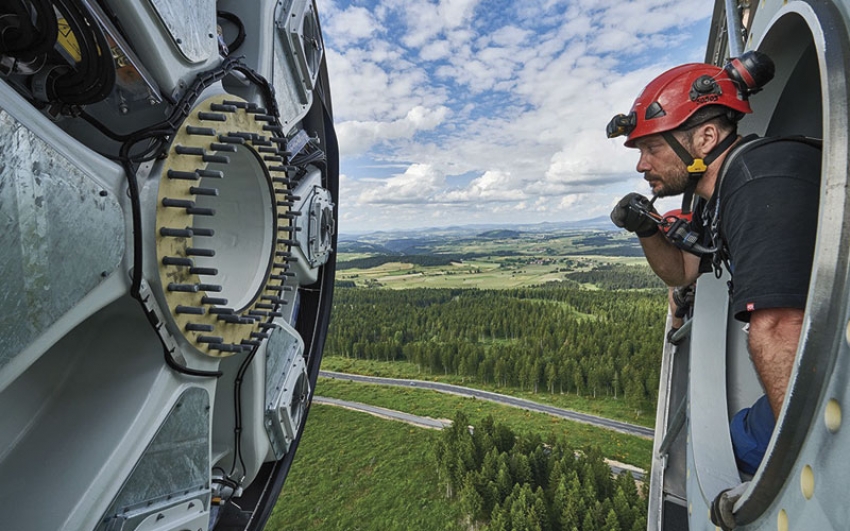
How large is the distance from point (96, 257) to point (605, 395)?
44.7m

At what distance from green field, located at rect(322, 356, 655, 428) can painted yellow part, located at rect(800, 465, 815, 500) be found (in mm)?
A: 39112

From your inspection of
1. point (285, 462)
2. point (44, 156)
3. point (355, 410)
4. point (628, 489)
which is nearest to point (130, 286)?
point (44, 156)

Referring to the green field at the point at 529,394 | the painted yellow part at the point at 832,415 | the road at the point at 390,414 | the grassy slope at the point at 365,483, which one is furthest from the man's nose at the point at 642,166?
the green field at the point at 529,394

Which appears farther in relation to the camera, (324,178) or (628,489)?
(628,489)

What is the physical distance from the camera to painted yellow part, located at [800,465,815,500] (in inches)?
37.9

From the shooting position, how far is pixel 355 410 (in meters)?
41.6

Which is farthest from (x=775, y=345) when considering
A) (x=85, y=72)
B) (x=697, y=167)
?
(x=85, y=72)

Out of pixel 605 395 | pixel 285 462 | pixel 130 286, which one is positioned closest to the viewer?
pixel 130 286

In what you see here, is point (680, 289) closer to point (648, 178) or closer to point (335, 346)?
point (648, 178)

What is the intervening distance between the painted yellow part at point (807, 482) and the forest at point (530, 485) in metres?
21.9

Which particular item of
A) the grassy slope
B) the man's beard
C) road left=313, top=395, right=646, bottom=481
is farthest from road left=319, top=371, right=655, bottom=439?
the man's beard

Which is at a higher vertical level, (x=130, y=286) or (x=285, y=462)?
(x=130, y=286)

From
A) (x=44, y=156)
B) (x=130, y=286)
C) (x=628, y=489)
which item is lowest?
(x=628, y=489)

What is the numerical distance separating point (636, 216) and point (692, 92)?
0.93 metres
